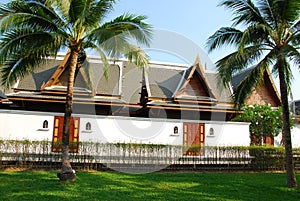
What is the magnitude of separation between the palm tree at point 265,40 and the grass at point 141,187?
1716 millimetres

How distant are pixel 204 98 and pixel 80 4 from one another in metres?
11.0

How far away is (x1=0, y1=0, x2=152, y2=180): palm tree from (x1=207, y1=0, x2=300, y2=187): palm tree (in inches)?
135

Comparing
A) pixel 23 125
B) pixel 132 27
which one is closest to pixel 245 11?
pixel 132 27

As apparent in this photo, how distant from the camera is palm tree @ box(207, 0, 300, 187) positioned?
11.2 meters

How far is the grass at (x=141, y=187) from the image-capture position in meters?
9.12

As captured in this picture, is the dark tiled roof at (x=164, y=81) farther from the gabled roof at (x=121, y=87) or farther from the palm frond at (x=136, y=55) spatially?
the palm frond at (x=136, y=55)

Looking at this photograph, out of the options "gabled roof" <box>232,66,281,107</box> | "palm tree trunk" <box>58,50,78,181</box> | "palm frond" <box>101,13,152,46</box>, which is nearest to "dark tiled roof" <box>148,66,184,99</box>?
"gabled roof" <box>232,66,281,107</box>

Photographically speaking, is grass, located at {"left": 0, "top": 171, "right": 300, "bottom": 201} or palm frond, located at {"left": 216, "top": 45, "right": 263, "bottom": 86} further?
palm frond, located at {"left": 216, "top": 45, "right": 263, "bottom": 86}

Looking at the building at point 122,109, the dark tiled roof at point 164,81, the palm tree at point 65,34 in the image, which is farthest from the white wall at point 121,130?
the palm tree at point 65,34

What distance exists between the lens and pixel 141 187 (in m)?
10.6

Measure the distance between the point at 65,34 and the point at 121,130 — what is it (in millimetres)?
6702

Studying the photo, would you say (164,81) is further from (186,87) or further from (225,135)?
(225,135)

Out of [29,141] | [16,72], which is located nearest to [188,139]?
[29,141]

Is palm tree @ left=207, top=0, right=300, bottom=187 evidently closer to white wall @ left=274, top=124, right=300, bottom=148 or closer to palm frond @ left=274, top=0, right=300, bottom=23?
palm frond @ left=274, top=0, right=300, bottom=23
